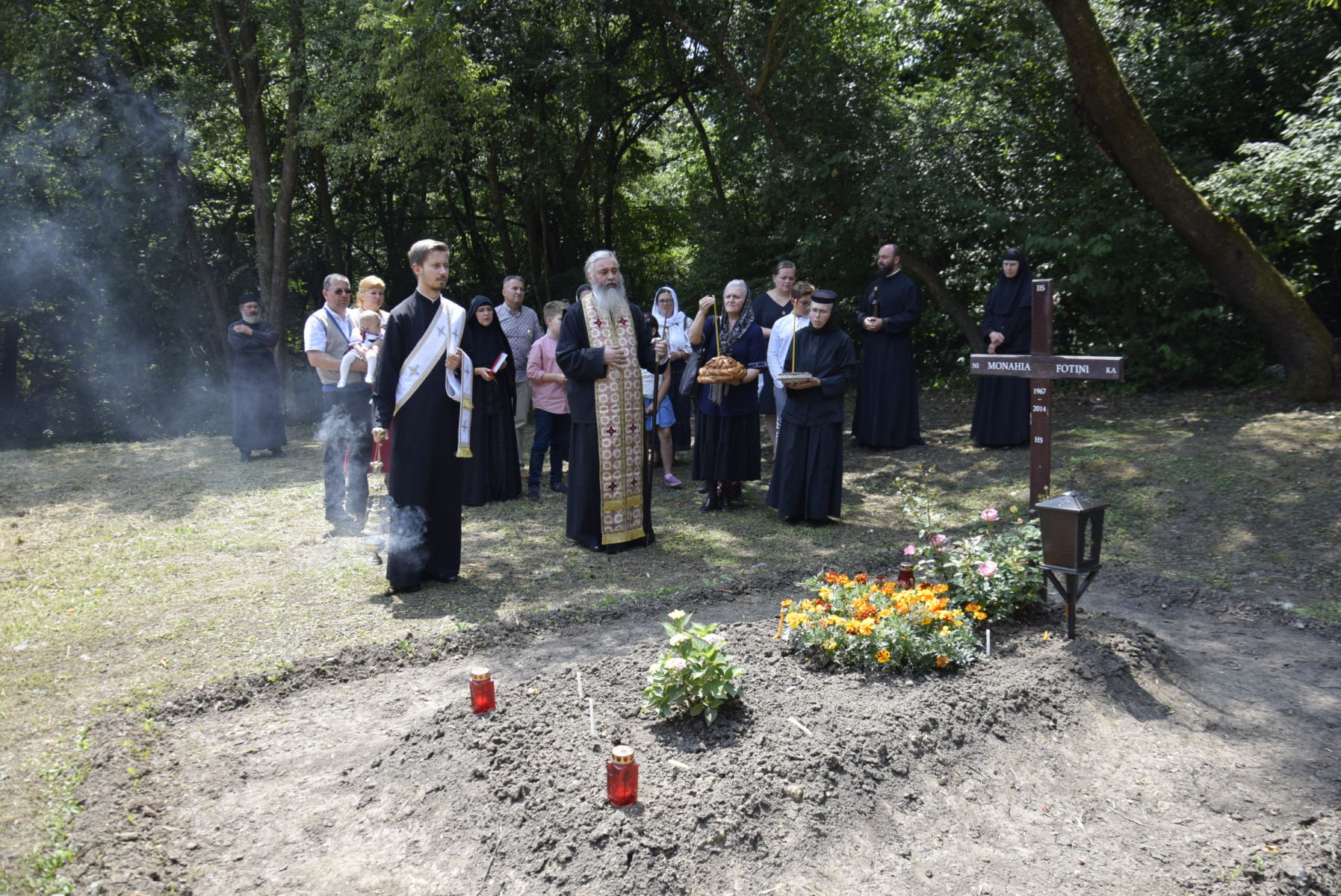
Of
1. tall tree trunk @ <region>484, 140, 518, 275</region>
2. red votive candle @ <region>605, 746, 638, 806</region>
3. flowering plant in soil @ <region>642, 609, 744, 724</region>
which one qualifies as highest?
tall tree trunk @ <region>484, 140, 518, 275</region>

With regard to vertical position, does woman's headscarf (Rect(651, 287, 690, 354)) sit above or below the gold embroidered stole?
above

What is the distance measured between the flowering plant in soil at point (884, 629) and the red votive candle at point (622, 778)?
1483 mm

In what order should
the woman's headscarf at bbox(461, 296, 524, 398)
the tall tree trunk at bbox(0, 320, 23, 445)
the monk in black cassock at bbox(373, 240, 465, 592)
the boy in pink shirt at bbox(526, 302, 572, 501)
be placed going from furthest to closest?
the tall tree trunk at bbox(0, 320, 23, 445) < the boy in pink shirt at bbox(526, 302, 572, 501) < the woman's headscarf at bbox(461, 296, 524, 398) < the monk in black cassock at bbox(373, 240, 465, 592)

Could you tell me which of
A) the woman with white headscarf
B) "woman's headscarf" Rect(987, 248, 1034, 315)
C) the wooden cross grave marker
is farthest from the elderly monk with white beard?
"woman's headscarf" Rect(987, 248, 1034, 315)

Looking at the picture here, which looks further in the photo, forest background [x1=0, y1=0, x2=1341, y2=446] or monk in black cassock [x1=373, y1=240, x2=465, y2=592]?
forest background [x1=0, y1=0, x2=1341, y2=446]

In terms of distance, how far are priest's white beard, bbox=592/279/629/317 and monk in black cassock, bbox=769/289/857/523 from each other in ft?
4.96

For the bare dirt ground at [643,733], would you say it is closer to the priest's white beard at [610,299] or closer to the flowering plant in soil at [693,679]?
the flowering plant in soil at [693,679]

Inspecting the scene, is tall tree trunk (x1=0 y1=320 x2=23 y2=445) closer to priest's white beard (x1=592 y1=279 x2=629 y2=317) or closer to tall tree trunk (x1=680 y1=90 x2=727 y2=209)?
tall tree trunk (x1=680 y1=90 x2=727 y2=209)

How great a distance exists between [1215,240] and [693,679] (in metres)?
9.16

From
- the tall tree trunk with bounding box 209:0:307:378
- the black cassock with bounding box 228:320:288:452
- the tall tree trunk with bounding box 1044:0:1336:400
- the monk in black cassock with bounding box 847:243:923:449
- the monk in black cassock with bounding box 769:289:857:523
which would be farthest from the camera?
the tall tree trunk with bounding box 209:0:307:378

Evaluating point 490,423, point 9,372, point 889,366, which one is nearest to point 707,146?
point 889,366

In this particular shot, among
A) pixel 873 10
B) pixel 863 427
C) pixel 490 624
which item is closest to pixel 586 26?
pixel 873 10

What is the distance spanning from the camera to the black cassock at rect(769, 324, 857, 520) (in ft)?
25.7

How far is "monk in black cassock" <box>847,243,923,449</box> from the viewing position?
36.5ft
